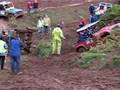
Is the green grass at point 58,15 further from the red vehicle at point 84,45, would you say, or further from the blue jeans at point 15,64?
the blue jeans at point 15,64

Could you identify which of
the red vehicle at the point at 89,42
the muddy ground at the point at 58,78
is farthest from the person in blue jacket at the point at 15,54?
the red vehicle at the point at 89,42

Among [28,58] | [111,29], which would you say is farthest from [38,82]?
[111,29]

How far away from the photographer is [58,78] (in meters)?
17.4

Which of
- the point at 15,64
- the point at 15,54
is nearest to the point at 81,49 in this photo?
the point at 15,64

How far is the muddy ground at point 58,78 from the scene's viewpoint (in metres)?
15.8

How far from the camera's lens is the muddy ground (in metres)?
15.8

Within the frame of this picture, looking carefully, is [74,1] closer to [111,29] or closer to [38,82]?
[111,29]

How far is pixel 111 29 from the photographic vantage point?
2545cm

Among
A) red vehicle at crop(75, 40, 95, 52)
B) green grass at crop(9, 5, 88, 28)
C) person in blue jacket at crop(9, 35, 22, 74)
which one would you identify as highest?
person in blue jacket at crop(9, 35, 22, 74)

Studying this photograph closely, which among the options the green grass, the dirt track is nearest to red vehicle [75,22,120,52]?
the dirt track

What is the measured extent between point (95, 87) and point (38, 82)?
81.4 inches

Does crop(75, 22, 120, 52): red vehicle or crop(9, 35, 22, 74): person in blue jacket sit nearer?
crop(9, 35, 22, 74): person in blue jacket

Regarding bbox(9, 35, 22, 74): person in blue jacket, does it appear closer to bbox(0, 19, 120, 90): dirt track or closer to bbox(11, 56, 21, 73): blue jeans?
bbox(11, 56, 21, 73): blue jeans

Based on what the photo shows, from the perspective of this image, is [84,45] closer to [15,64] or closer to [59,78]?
[15,64]
